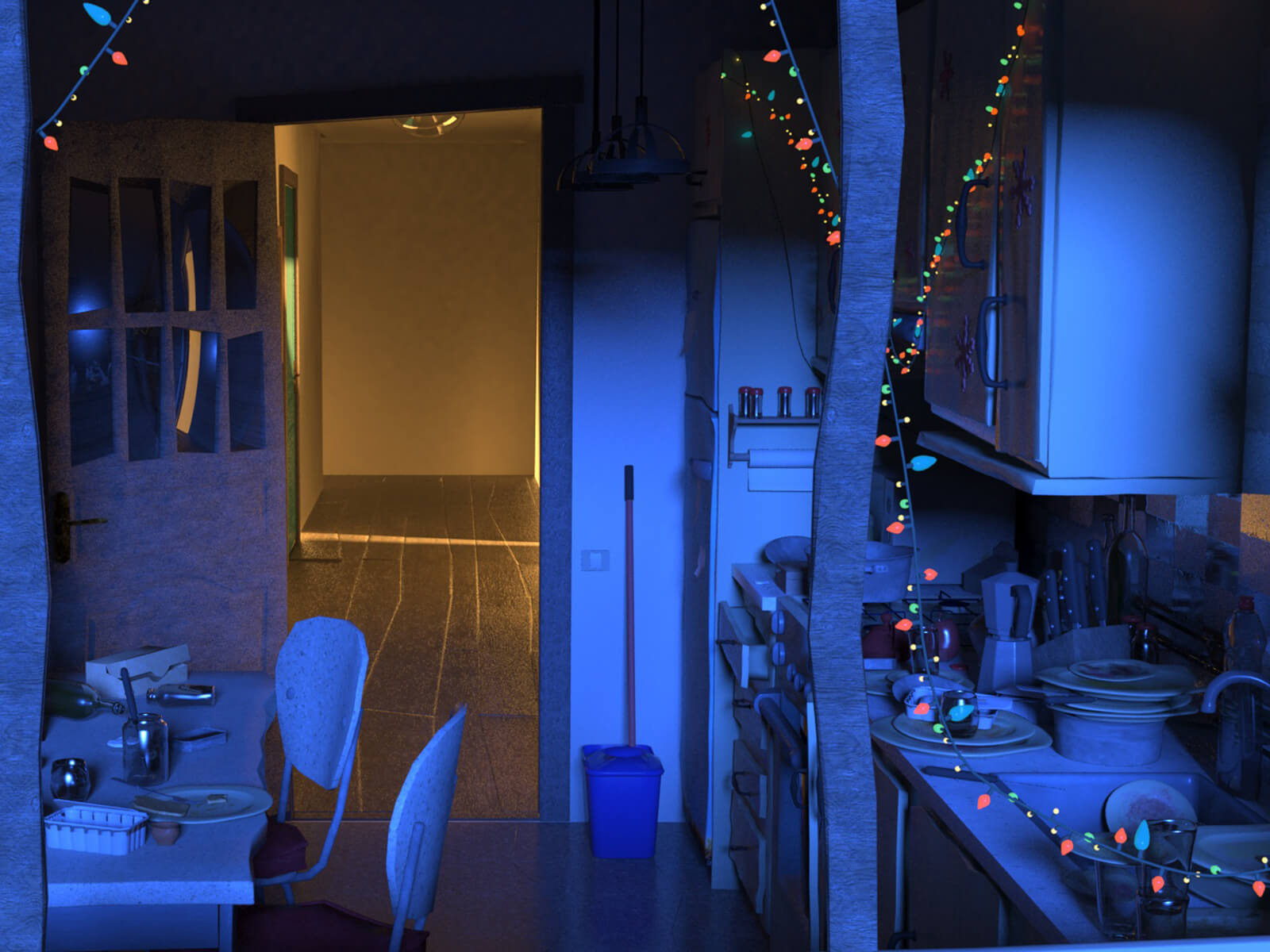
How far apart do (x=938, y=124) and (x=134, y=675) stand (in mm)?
2374

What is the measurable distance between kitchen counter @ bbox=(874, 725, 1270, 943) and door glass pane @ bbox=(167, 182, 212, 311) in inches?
111

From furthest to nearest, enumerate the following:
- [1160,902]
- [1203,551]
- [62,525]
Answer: [62,525]
[1203,551]
[1160,902]

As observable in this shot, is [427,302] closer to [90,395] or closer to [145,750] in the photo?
[90,395]

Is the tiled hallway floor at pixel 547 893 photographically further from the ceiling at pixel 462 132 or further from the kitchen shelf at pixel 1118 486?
the ceiling at pixel 462 132

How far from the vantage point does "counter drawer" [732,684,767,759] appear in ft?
11.5


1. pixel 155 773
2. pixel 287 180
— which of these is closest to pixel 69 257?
pixel 155 773

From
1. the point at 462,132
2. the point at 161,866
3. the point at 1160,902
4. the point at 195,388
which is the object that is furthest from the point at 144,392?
the point at 462,132

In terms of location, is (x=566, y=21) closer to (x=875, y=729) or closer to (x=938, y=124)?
(x=938, y=124)

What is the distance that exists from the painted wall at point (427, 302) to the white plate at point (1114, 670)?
30.3 ft

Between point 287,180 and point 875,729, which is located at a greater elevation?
point 287,180

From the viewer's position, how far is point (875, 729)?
2.64 meters

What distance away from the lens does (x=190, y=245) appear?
432 cm

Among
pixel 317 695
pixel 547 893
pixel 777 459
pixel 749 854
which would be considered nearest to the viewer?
pixel 317 695

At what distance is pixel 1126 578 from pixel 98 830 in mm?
2191
